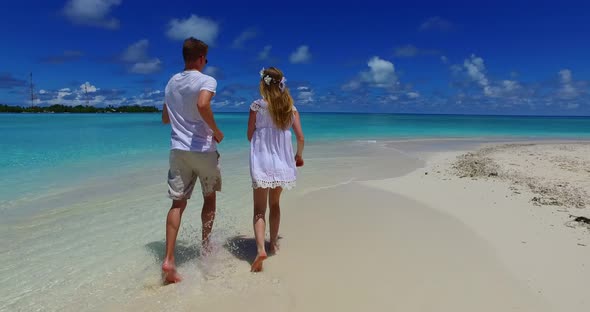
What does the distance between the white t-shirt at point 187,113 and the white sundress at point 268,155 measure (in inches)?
18.3

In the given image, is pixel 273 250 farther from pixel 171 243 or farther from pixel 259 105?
pixel 259 105

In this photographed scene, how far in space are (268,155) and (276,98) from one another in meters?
0.57

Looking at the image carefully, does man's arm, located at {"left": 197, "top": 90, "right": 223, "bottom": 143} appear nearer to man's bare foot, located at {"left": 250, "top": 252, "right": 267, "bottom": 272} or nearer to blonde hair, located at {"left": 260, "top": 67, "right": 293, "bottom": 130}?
blonde hair, located at {"left": 260, "top": 67, "right": 293, "bottom": 130}

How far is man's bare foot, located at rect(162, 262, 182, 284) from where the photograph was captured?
11.1 feet

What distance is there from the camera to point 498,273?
3533mm

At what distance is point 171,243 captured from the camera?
352 centimetres

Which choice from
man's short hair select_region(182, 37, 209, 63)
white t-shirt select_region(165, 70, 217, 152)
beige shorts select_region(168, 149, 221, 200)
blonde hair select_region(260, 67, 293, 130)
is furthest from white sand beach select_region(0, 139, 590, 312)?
man's short hair select_region(182, 37, 209, 63)

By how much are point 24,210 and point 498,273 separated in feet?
22.2

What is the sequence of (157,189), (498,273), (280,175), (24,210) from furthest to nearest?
(157,189) → (24,210) → (280,175) → (498,273)

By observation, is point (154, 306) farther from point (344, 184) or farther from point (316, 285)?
point (344, 184)

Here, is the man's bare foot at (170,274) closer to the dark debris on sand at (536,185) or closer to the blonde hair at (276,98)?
the blonde hair at (276,98)

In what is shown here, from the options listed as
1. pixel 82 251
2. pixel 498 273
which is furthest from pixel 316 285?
pixel 82 251

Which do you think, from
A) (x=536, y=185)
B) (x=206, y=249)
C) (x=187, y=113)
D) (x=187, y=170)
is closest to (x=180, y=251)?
(x=206, y=249)

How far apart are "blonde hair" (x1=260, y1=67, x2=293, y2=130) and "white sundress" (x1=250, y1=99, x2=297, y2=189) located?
0.08 meters
